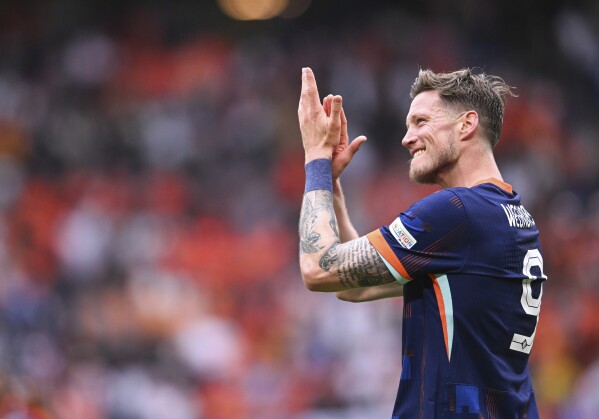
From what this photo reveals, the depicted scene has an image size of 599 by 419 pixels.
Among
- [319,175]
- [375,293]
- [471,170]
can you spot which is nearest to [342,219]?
[375,293]

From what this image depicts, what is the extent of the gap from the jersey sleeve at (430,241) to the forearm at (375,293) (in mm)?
592

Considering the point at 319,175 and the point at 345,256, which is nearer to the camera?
the point at 345,256

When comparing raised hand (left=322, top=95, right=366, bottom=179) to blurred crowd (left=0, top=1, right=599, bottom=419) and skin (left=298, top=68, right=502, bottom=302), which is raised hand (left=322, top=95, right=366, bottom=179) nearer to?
skin (left=298, top=68, right=502, bottom=302)

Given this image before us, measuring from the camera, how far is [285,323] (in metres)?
9.82

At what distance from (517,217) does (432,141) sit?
0.40 m

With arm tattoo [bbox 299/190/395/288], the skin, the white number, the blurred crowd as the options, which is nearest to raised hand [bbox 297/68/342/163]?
the skin

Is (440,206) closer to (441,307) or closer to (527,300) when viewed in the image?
(441,307)

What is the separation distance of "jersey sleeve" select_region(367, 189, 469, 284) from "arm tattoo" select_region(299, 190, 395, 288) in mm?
45

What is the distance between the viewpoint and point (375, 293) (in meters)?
3.83

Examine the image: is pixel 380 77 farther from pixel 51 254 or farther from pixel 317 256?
pixel 317 256

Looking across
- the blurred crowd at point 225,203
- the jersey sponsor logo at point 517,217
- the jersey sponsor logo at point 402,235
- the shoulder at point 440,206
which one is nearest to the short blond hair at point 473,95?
the jersey sponsor logo at point 517,217

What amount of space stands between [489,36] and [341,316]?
525cm

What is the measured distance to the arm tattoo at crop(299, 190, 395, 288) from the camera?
319 centimetres

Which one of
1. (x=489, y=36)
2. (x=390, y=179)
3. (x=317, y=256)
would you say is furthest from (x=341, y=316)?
(x=317, y=256)
